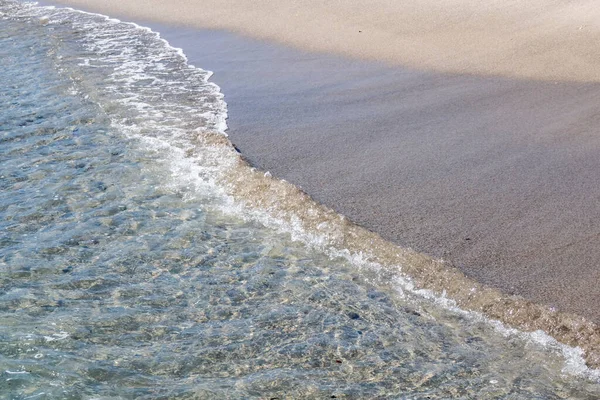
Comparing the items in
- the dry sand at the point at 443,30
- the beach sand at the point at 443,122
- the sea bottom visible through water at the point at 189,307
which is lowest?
the sea bottom visible through water at the point at 189,307

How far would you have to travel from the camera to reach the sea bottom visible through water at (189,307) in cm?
384

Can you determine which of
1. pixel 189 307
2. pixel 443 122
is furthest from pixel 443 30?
pixel 189 307

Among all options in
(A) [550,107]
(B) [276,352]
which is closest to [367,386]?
(B) [276,352]

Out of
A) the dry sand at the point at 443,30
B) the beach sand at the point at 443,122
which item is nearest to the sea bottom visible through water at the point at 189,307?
the beach sand at the point at 443,122

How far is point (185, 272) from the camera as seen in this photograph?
498 cm

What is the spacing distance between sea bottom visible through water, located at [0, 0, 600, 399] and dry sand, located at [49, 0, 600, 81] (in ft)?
10.1

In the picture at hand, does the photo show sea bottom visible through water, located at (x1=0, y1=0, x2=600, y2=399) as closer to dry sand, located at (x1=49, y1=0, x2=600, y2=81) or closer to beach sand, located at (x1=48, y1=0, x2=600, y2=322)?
beach sand, located at (x1=48, y1=0, x2=600, y2=322)

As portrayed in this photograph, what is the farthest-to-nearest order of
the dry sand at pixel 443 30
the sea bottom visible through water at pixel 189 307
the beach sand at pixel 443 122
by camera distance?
the dry sand at pixel 443 30 < the beach sand at pixel 443 122 < the sea bottom visible through water at pixel 189 307

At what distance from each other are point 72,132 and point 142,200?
1.93 m

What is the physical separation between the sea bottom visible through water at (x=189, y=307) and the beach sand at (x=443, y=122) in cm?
54

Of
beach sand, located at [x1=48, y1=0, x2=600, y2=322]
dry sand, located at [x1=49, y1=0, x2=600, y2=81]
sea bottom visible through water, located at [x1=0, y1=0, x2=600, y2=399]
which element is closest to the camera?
sea bottom visible through water, located at [x1=0, y1=0, x2=600, y2=399]

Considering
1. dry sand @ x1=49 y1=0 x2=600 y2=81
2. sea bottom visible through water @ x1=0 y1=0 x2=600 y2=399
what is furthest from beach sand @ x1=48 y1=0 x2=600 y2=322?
sea bottom visible through water @ x1=0 y1=0 x2=600 y2=399

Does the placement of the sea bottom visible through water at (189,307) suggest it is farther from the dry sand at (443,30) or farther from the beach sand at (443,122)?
the dry sand at (443,30)

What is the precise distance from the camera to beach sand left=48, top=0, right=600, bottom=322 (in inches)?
198
